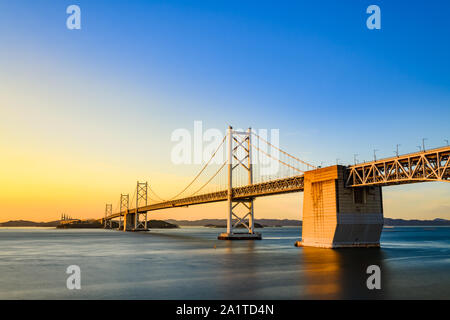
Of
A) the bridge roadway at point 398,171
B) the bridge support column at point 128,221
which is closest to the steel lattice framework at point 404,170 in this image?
the bridge roadway at point 398,171

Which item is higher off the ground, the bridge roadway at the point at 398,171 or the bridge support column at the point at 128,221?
the bridge roadway at the point at 398,171

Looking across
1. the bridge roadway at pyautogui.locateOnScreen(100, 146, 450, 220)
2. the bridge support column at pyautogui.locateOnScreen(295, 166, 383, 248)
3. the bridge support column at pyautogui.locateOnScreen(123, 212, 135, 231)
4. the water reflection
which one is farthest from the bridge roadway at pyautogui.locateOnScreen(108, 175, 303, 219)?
the bridge support column at pyautogui.locateOnScreen(123, 212, 135, 231)

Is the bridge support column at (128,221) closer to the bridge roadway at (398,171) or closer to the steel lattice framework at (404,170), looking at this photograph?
the bridge roadway at (398,171)

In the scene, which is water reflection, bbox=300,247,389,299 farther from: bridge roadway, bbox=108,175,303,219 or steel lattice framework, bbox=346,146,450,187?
bridge roadway, bbox=108,175,303,219

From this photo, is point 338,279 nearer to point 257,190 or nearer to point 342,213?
point 342,213

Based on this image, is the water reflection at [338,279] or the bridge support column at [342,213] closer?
the water reflection at [338,279]
